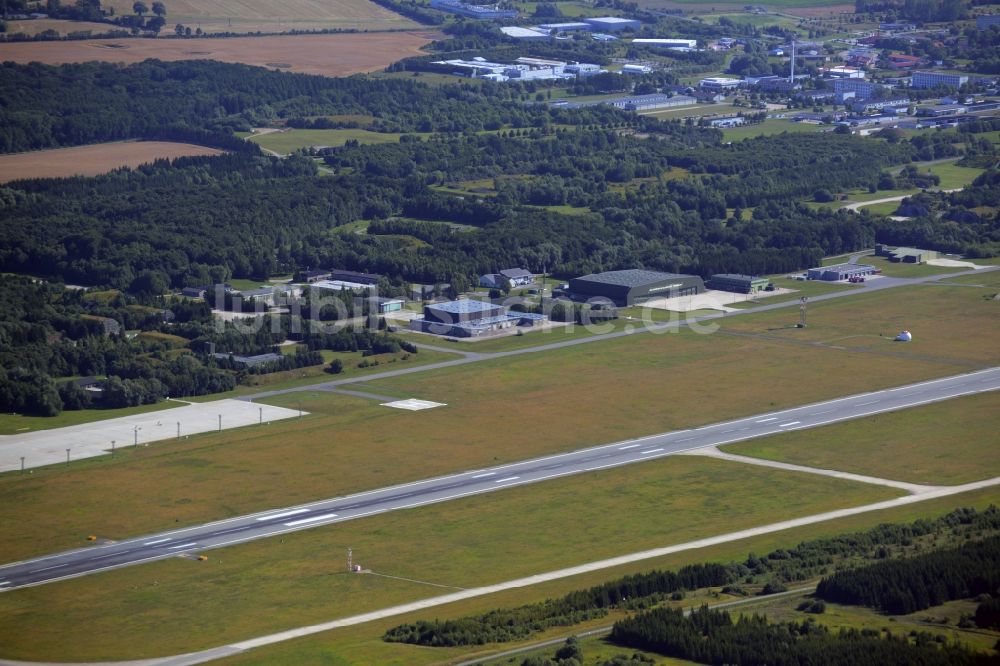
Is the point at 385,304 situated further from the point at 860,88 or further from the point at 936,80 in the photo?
the point at 936,80

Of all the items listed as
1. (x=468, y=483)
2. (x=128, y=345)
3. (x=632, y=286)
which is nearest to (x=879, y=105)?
(x=632, y=286)

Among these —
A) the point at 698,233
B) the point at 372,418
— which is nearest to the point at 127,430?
the point at 372,418

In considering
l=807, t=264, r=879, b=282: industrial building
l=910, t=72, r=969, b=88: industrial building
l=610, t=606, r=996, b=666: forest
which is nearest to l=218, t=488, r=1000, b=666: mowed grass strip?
l=610, t=606, r=996, b=666: forest

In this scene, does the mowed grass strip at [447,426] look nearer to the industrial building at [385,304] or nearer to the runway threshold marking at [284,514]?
the runway threshold marking at [284,514]

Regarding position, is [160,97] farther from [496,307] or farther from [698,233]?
[496,307]

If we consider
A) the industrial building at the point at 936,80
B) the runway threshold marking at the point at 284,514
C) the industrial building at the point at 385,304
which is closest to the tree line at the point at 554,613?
the runway threshold marking at the point at 284,514
